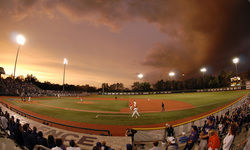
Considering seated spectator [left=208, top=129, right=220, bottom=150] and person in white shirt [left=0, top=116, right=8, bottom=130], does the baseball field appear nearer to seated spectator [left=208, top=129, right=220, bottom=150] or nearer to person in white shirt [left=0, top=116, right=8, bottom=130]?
person in white shirt [left=0, top=116, right=8, bottom=130]

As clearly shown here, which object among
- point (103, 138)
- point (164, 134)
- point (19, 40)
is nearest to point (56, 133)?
point (103, 138)

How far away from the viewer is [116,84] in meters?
152

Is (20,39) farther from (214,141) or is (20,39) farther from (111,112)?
(214,141)

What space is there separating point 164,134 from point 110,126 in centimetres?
705

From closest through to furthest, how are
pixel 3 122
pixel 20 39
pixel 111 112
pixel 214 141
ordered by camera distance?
pixel 214 141, pixel 3 122, pixel 111 112, pixel 20 39

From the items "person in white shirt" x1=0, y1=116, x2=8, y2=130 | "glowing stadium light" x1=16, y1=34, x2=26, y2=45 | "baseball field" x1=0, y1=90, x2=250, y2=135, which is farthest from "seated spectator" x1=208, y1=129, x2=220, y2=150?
"glowing stadium light" x1=16, y1=34, x2=26, y2=45

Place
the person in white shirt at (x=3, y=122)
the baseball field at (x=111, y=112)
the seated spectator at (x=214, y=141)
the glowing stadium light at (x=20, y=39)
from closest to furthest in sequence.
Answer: the seated spectator at (x=214, y=141), the person in white shirt at (x=3, y=122), the baseball field at (x=111, y=112), the glowing stadium light at (x=20, y=39)

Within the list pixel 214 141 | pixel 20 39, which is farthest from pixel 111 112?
pixel 20 39

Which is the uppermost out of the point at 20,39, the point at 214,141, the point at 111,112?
the point at 20,39

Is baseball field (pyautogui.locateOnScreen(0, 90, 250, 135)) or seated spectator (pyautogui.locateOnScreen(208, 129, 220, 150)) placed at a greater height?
seated spectator (pyautogui.locateOnScreen(208, 129, 220, 150))

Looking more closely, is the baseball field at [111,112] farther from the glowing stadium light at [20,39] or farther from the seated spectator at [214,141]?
the glowing stadium light at [20,39]

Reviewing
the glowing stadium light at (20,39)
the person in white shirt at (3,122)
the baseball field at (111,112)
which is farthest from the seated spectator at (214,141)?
the glowing stadium light at (20,39)

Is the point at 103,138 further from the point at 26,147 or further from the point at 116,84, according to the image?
the point at 116,84

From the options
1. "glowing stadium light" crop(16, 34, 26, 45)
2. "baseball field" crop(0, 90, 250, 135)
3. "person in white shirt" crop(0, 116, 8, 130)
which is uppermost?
"glowing stadium light" crop(16, 34, 26, 45)
